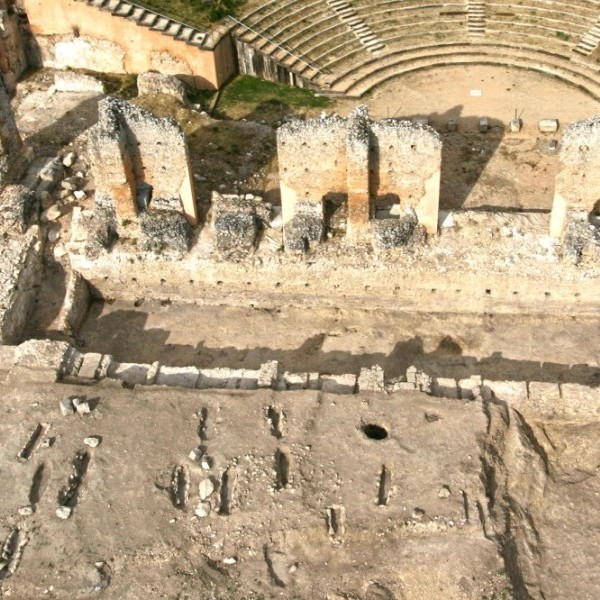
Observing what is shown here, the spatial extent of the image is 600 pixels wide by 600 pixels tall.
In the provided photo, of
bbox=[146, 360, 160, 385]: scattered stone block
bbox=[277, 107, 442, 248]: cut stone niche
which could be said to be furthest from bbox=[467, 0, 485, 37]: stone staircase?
bbox=[146, 360, 160, 385]: scattered stone block

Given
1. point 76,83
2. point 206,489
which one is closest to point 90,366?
point 206,489

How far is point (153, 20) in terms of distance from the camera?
2100 centimetres

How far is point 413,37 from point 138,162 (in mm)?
10148

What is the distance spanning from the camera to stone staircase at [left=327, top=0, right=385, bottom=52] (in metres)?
21.4

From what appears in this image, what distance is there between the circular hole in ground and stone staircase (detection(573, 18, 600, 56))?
13802mm

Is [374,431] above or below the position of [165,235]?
below

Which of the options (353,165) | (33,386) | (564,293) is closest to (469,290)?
(564,293)

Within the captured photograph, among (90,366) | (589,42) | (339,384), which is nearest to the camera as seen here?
(339,384)

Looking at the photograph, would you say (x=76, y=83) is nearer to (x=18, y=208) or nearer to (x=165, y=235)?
(x=18, y=208)

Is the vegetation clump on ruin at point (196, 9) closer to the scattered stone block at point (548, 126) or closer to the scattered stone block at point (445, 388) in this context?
the scattered stone block at point (548, 126)

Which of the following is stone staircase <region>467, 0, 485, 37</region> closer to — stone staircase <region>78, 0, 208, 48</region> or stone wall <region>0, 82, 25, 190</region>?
stone staircase <region>78, 0, 208, 48</region>

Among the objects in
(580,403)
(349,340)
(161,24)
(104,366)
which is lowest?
(349,340)

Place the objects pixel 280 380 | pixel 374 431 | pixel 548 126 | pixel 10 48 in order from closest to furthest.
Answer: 1. pixel 374 431
2. pixel 280 380
3. pixel 548 126
4. pixel 10 48

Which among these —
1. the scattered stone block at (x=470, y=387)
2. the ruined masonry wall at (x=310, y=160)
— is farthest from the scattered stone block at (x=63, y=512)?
the ruined masonry wall at (x=310, y=160)
